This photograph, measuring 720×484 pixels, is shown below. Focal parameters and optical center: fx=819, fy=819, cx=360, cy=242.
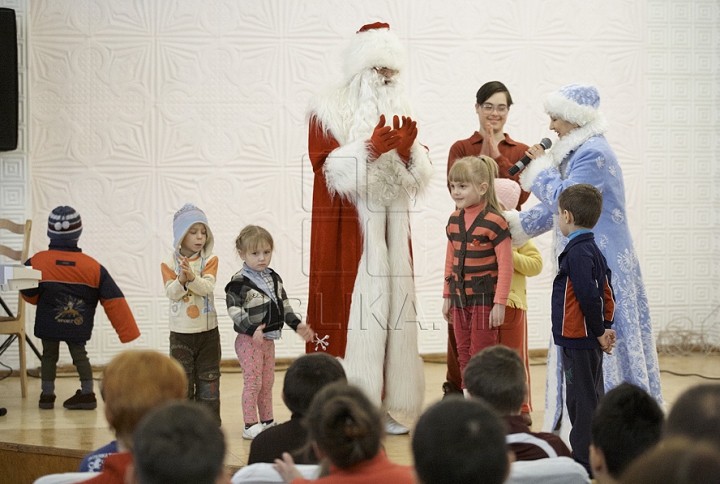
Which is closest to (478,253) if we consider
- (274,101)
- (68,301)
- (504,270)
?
(504,270)

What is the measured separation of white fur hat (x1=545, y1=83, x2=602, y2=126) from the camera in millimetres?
3424

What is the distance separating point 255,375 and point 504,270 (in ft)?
3.81

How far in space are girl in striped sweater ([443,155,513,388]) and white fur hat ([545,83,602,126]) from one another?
14.3 inches

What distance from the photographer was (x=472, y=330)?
3.52 meters

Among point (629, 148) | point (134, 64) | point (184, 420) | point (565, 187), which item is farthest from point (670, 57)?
point (184, 420)

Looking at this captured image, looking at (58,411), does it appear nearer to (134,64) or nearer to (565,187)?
(134,64)

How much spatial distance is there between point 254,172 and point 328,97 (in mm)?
1830

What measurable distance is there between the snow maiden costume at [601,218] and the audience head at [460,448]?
6.79 feet

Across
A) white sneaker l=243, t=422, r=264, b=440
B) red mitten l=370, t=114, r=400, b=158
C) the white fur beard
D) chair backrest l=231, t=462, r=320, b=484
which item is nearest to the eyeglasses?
the white fur beard

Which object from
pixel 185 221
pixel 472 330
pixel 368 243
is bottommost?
pixel 472 330

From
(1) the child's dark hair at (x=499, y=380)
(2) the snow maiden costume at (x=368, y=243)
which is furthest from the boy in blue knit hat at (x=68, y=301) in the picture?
(1) the child's dark hair at (x=499, y=380)

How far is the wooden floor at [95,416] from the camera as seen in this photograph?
11.2 ft

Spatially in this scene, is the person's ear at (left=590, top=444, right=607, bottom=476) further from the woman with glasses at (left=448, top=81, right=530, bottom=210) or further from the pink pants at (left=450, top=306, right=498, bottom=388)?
the woman with glasses at (left=448, top=81, right=530, bottom=210)

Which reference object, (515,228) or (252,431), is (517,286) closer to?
(515,228)
